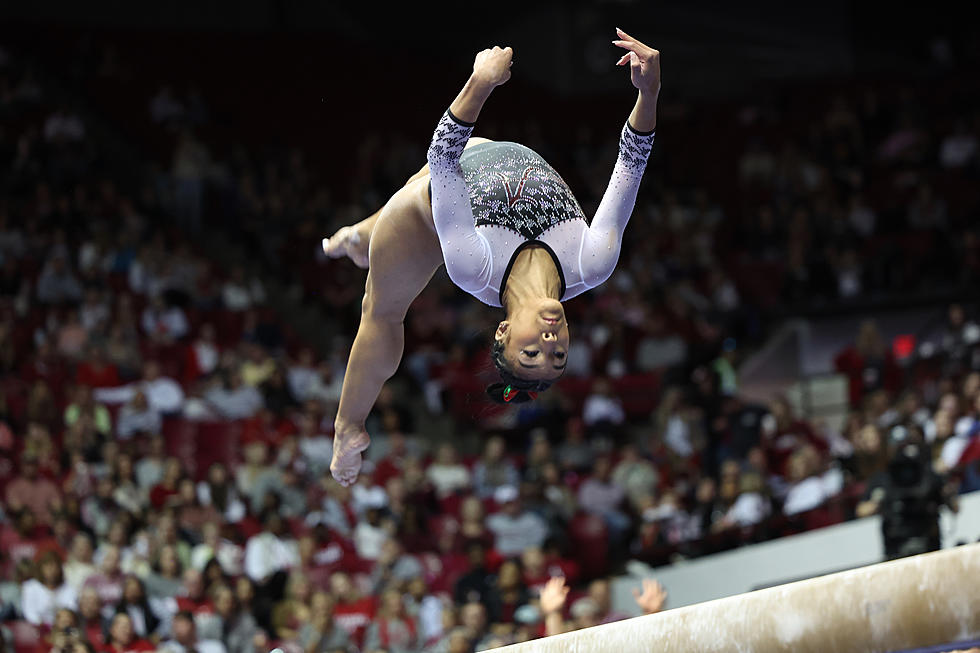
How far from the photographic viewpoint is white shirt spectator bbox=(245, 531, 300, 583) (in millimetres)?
7512

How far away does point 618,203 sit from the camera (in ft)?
12.6

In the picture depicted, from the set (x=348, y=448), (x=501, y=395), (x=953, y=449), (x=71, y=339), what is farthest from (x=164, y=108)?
(x=501, y=395)

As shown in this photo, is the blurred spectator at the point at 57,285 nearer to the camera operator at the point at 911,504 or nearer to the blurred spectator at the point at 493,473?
the blurred spectator at the point at 493,473

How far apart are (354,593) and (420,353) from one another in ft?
10.1

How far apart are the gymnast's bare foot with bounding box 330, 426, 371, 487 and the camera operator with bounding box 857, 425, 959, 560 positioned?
308cm

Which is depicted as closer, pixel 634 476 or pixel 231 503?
pixel 231 503

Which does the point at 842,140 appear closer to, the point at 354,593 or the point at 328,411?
the point at 328,411

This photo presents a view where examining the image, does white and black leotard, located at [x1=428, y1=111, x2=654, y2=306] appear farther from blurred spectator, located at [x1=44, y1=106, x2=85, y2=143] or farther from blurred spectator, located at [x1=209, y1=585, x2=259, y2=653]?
blurred spectator, located at [x1=44, y1=106, x2=85, y2=143]

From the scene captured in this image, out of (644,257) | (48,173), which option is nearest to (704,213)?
(644,257)

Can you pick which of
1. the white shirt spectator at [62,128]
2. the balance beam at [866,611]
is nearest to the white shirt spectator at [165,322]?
the white shirt spectator at [62,128]

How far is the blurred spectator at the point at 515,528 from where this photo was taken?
26.4 feet

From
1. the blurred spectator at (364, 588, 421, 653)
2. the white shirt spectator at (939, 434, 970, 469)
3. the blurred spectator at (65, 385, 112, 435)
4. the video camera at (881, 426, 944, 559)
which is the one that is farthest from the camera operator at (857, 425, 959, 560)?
the blurred spectator at (65, 385, 112, 435)

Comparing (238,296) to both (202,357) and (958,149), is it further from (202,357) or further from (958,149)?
(958,149)

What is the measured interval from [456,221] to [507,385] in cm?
49
